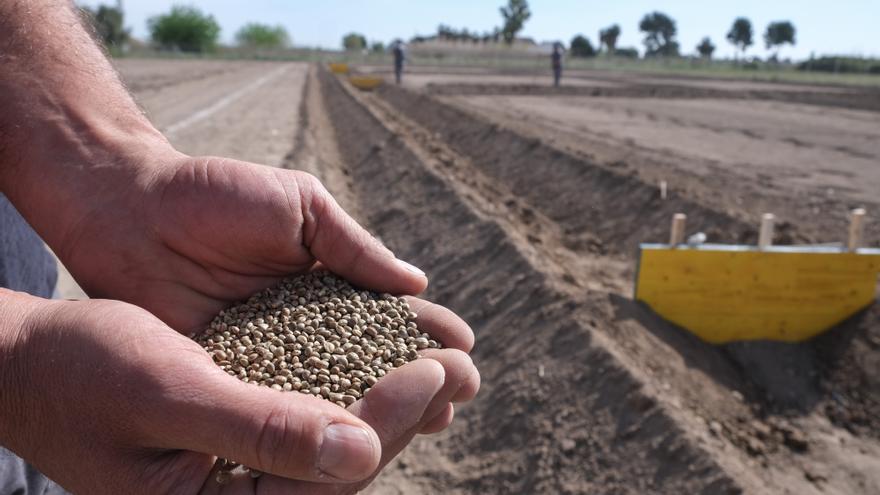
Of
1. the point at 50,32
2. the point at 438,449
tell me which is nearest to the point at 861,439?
the point at 438,449

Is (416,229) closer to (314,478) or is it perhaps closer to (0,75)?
(0,75)

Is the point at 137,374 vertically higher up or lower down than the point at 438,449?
higher up

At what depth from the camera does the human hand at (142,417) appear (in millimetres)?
1578

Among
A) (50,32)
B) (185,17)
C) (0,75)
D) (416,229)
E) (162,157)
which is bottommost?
(416,229)

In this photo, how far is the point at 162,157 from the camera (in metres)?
2.50

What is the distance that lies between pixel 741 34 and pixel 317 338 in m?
102

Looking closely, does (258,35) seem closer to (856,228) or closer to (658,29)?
(658,29)

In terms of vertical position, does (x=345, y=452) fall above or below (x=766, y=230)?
above

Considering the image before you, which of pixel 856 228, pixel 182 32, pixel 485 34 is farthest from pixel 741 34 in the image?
pixel 856 228

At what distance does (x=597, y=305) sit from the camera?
537cm

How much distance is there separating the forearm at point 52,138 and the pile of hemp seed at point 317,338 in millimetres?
636

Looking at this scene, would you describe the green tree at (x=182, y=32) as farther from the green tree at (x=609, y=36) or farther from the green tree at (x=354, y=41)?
the green tree at (x=609, y=36)

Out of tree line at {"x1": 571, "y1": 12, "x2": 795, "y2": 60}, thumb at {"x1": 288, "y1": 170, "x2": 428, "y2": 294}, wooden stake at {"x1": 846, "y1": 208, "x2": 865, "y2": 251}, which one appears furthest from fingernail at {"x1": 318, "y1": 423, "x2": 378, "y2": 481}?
tree line at {"x1": 571, "y1": 12, "x2": 795, "y2": 60}

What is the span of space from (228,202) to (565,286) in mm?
3726
